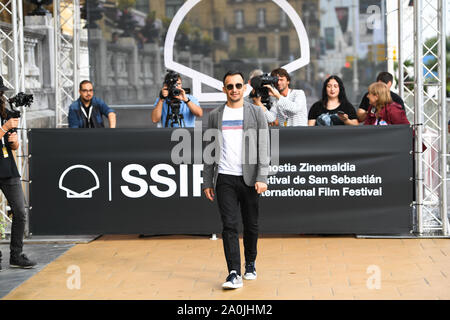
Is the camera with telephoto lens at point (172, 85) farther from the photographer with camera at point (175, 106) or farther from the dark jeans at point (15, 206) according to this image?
the dark jeans at point (15, 206)

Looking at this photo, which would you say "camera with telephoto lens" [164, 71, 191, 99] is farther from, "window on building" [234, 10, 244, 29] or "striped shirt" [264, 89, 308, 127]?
"window on building" [234, 10, 244, 29]

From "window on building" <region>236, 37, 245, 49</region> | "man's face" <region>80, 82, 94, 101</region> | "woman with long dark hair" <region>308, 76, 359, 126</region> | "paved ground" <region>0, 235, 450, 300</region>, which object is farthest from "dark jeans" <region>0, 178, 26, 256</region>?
"window on building" <region>236, 37, 245, 49</region>

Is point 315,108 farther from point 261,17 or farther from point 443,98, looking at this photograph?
point 261,17

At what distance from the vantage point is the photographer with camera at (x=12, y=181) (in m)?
7.87

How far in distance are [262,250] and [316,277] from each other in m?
1.50

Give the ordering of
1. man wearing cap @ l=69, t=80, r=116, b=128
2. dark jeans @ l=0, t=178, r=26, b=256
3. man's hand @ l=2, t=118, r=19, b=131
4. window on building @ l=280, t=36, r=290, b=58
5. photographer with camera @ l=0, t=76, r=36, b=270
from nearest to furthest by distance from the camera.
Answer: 1. man's hand @ l=2, t=118, r=19, b=131
2. photographer with camera @ l=0, t=76, r=36, b=270
3. dark jeans @ l=0, t=178, r=26, b=256
4. man wearing cap @ l=69, t=80, r=116, b=128
5. window on building @ l=280, t=36, r=290, b=58

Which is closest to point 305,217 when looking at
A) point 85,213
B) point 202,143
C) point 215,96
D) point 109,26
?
point 202,143

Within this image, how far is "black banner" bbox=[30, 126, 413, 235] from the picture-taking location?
30.4 ft

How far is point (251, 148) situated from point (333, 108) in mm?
3162

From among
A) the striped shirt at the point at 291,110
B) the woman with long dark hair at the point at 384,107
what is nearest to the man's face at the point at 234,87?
the striped shirt at the point at 291,110

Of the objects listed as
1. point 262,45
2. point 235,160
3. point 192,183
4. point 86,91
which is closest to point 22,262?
point 192,183

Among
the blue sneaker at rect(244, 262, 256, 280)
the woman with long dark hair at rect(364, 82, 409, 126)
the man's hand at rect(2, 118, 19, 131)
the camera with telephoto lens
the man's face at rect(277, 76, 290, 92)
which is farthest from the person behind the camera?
the man's face at rect(277, 76, 290, 92)

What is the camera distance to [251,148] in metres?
7.15

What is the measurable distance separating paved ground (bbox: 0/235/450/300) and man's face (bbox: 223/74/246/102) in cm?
168
